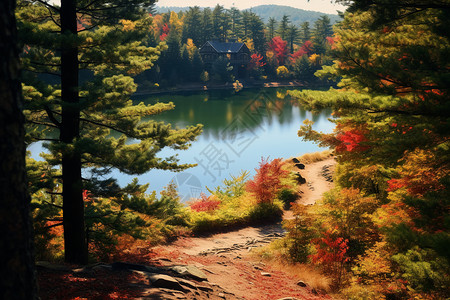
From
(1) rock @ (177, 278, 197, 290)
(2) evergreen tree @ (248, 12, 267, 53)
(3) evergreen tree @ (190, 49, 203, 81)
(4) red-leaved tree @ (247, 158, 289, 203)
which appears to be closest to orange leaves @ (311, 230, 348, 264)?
(1) rock @ (177, 278, 197, 290)

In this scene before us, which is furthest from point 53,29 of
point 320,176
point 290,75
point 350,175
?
point 290,75

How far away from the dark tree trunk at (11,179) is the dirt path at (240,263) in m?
4.41

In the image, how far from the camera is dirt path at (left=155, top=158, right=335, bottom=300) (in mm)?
7242

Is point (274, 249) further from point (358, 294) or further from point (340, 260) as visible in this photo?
point (358, 294)

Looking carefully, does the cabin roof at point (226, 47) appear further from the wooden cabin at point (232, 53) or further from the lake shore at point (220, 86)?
the lake shore at point (220, 86)

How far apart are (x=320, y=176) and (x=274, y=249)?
11261mm

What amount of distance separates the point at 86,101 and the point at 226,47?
59914 mm

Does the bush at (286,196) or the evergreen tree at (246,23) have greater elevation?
the evergreen tree at (246,23)

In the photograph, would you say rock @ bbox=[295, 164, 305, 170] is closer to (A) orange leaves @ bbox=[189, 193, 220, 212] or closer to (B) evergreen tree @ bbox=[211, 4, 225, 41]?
(A) orange leaves @ bbox=[189, 193, 220, 212]

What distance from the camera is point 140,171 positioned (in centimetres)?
680

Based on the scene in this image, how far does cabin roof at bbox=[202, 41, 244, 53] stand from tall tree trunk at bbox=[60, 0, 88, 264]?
57.4 meters

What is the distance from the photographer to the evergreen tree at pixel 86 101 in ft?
20.9

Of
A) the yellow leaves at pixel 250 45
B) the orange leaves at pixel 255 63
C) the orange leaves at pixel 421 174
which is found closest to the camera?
the orange leaves at pixel 421 174

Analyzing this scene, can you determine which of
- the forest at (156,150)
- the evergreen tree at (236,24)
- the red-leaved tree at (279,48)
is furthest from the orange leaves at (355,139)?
the evergreen tree at (236,24)
